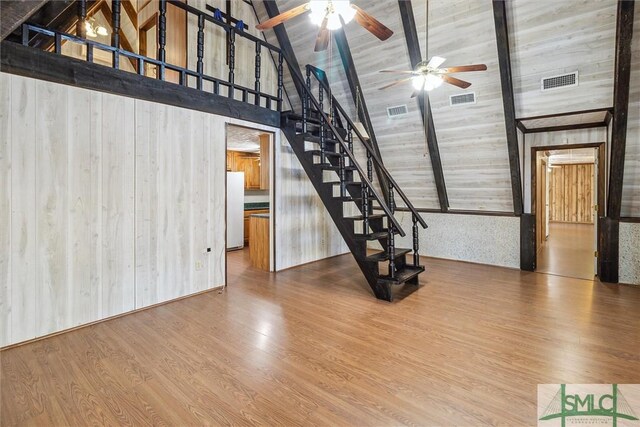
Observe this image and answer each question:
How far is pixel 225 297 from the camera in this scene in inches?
161

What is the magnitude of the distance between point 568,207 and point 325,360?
1419cm

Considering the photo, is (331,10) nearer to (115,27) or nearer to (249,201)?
(115,27)

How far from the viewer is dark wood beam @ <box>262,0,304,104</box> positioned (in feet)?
17.5

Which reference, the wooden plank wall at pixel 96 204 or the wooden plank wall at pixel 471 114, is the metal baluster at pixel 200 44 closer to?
the wooden plank wall at pixel 96 204

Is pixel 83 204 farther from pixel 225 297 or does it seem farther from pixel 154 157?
pixel 225 297

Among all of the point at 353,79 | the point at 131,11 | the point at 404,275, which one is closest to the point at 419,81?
the point at 353,79

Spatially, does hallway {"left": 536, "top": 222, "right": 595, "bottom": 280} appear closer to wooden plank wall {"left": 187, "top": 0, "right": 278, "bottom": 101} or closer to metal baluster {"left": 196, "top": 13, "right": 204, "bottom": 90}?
wooden plank wall {"left": 187, "top": 0, "right": 278, "bottom": 101}

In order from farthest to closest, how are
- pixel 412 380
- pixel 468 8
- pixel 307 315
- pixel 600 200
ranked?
pixel 600 200 → pixel 468 8 → pixel 307 315 → pixel 412 380

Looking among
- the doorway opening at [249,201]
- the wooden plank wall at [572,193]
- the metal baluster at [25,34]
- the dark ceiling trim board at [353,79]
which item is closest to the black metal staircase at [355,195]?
the dark ceiling trim board at [353,79]

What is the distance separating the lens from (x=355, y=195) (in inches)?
190

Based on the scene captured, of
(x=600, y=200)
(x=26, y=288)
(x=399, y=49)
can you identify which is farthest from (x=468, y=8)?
(x=26, y=288)

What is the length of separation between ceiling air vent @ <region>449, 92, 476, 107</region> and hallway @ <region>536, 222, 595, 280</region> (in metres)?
3.13

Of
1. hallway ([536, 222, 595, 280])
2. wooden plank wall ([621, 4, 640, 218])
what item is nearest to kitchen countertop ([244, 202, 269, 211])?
hallway ([536, 222, 595, 280])

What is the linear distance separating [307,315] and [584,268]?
201 inches
